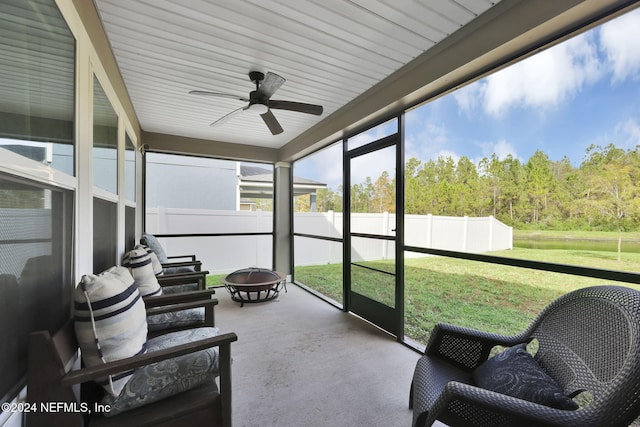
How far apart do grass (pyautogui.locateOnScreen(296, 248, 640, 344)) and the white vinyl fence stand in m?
0.28

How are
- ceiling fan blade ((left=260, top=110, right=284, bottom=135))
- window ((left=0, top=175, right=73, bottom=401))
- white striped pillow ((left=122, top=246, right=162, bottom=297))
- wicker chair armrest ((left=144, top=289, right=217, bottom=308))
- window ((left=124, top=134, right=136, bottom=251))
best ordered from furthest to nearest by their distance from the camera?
window ((left=124, top=134, right=136, bottom=251)) → ceiling fan blade ((left=260, top=110, right=284, bottom=135)) → white striped pillow ((left=122, top=246, right=162, bottom=297)) → wicker chair armrest ((left=144, top=289, right=217, bottom=308)) → window ((left=0, top=175, right=73, bottom=401))

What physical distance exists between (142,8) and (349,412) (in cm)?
310

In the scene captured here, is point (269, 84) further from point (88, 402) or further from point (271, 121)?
point (88, 402)

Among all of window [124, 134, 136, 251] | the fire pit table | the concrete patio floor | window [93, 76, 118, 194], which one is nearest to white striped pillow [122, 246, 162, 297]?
window [93, 76, 118, 194]

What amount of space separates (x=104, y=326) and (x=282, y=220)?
426 centimetres

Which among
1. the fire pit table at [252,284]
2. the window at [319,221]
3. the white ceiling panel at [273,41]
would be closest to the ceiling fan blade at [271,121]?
the white ceiling panel at [273,41]

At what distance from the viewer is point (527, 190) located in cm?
219

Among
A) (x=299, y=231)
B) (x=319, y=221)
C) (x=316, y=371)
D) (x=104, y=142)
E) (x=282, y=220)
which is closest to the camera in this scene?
(x=104, y=142)

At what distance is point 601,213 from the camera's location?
1.63 meters

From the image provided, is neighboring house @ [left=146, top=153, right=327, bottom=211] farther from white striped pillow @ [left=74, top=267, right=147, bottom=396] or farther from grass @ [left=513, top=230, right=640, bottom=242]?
white striped pillow @ [left=74, top=267, right=147, bottom=396]

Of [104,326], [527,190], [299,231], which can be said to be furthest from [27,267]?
[299,231]

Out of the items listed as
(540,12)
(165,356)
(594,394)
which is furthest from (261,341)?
(540,12)

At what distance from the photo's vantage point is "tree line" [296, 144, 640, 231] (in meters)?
1.56

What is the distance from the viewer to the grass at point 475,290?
228 centimetres
